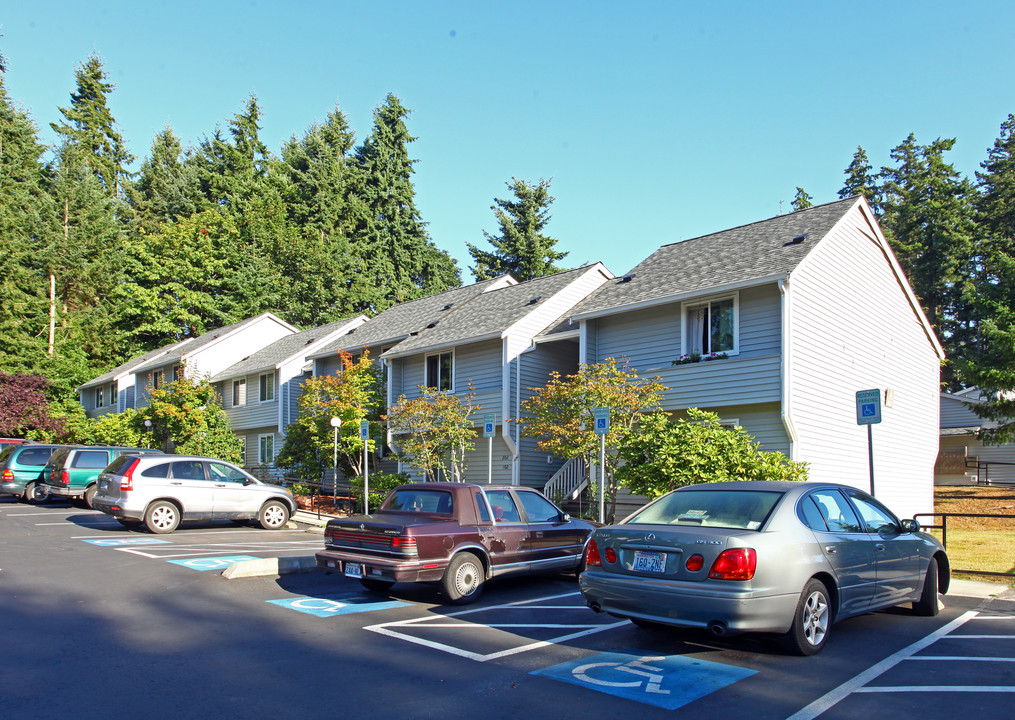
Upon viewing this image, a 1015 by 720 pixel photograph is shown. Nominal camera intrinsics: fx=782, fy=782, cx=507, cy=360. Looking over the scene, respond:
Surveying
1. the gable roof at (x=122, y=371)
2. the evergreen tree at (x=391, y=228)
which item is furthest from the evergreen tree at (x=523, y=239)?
the gable roof at (x=122, y=371)

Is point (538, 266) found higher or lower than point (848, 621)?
higher

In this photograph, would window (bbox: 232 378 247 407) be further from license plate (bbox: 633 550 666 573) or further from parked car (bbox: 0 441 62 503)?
license plate (bbox: 633 550 666 573)

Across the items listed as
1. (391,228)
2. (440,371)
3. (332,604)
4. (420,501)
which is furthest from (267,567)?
(391,228)

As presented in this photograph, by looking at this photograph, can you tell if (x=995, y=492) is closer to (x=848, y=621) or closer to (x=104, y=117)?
(x=848, y=621)

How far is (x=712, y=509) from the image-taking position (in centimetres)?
725

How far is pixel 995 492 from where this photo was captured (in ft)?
95.8

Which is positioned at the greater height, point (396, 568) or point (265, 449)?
point (265, 449)

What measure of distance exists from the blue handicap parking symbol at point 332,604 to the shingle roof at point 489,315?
13.5 m

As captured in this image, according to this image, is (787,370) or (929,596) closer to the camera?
(929,596)

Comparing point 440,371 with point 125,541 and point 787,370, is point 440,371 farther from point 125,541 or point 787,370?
point 125,541

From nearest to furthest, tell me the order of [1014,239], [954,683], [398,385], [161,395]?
[954,683] → [398,385] → [161,395] → [1014,239]

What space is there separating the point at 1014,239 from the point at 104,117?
6589 centimetres

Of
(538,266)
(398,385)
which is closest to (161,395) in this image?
(398,385)

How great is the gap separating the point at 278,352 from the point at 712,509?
32734 mm
